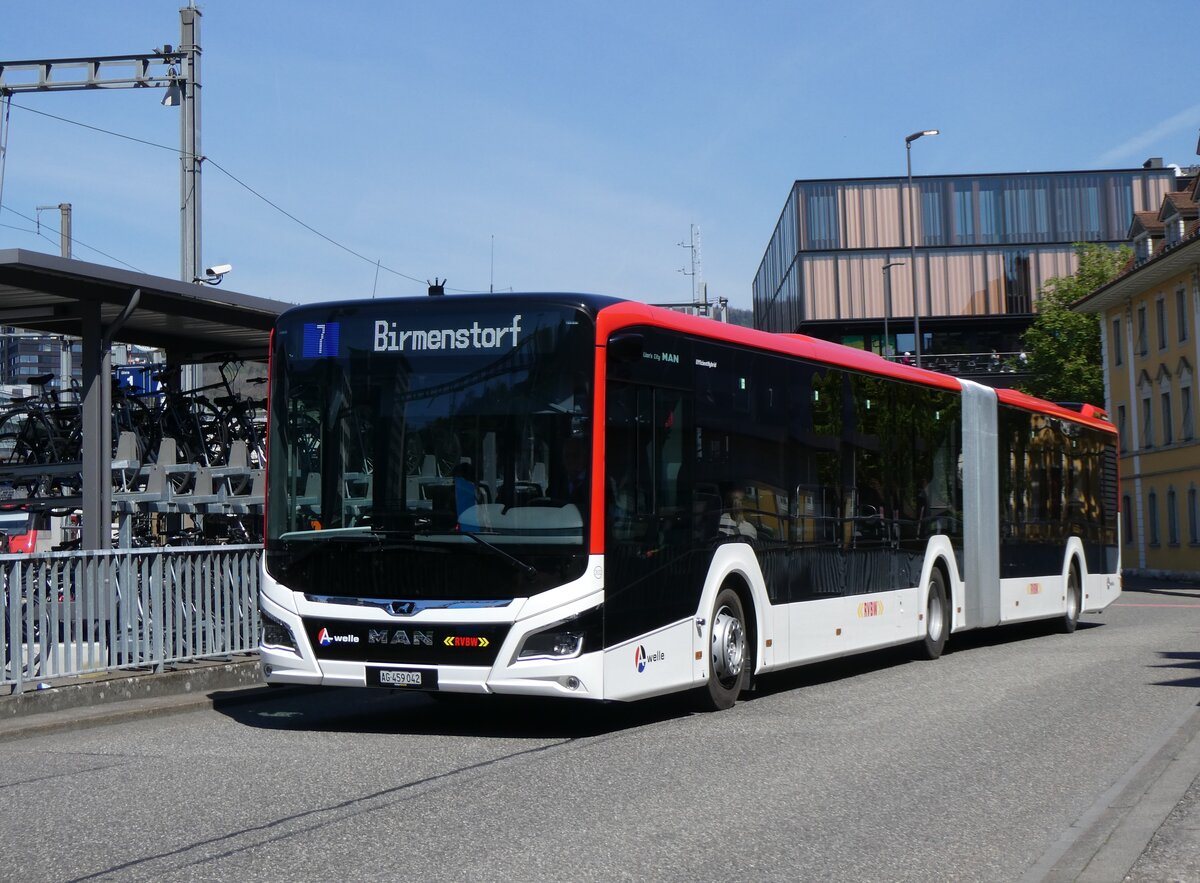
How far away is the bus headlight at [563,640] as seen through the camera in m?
10.4

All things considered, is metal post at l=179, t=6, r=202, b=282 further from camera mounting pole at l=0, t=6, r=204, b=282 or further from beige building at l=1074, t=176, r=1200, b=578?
beige building at l=1074, t=176, r=1200, b=578

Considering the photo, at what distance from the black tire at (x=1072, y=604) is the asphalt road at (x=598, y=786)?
8611 mm

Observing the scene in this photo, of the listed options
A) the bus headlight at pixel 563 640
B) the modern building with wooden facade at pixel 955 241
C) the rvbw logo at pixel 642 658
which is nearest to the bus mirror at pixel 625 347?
the bus headlight at pixel 563 640

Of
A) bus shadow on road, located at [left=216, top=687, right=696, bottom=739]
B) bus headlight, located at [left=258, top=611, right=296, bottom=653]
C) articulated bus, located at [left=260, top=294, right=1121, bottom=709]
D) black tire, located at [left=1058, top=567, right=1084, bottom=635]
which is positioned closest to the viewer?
articulated bus, located at [left=260, top=294, right=1121, bottom=709]

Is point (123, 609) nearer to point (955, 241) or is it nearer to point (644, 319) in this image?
point (644, 319)

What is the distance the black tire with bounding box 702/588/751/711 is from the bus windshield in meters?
2.12

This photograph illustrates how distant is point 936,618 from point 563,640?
8.28 meters

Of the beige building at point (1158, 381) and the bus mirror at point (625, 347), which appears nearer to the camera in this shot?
the bus mirror at point (625, 347)

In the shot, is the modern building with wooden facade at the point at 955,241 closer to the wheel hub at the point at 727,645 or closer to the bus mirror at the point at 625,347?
the wheel hub at the point at 727,645

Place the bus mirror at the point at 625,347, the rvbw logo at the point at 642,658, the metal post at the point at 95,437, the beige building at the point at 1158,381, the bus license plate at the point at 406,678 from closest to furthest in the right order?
the bus license plate at the point at 406,678, the bus mirror at the point at 625,347, the rvbw logo at the point at 642,658, the metal post at the point at 95,437, the beige building at the point at 1158,381

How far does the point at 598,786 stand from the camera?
8617 mm

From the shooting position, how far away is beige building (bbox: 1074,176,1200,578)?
5269 cm

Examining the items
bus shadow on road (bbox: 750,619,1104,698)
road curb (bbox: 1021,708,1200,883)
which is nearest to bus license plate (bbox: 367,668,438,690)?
bus shadow on road (bbox: 750,619,1104,698)

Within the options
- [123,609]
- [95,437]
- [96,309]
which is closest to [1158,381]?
[96,309]
